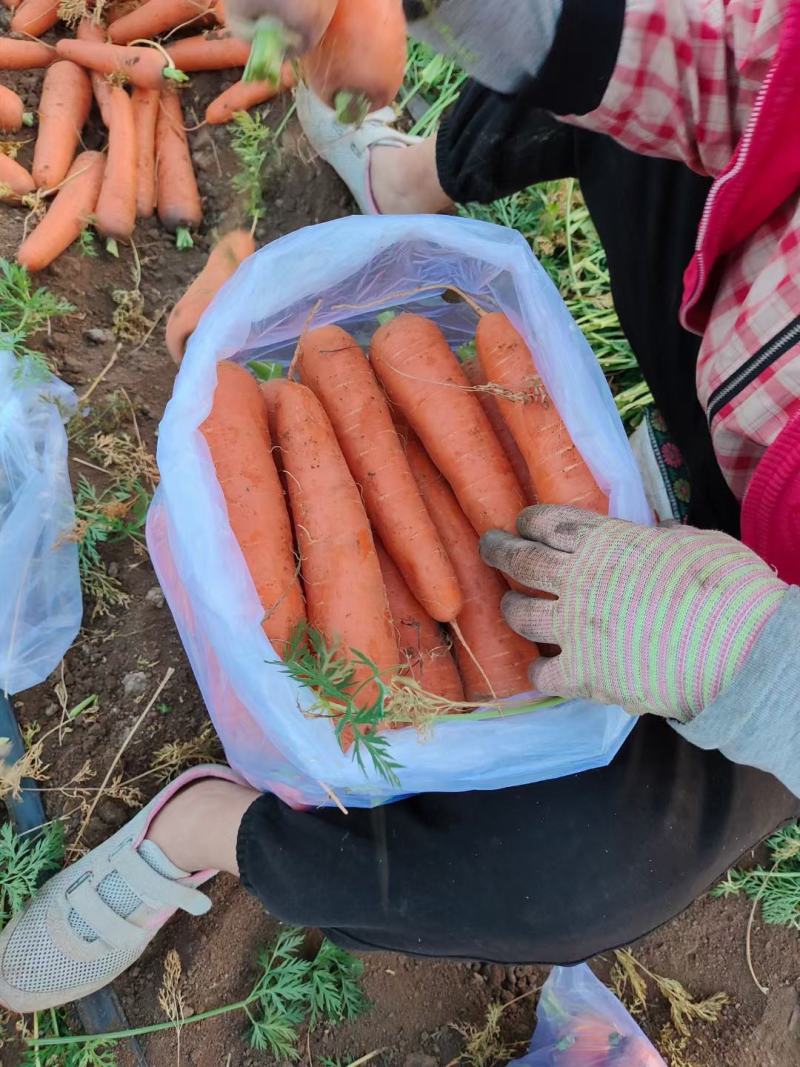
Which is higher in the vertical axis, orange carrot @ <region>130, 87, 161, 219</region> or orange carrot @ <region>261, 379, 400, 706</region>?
orange carrot @ <region>130, 87, 161, 219</region>

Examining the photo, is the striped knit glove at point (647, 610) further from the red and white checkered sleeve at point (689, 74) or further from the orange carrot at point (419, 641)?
the red and white checkered sleeve at point (689, 74)

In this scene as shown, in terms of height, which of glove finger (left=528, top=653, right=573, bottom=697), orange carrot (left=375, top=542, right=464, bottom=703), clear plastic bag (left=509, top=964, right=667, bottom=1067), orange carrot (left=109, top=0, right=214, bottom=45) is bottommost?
clear plastic bag (left=509, top=964, right=667, bottom=1067)

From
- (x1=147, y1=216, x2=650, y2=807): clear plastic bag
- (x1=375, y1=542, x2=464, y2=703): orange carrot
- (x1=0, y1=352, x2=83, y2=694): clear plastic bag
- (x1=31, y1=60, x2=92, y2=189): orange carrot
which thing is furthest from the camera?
(x1=31, y1=60, x2=92, y2=189): orange carrot

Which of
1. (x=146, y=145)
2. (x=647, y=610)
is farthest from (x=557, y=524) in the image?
(x=146, y=145)

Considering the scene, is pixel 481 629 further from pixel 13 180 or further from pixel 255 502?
pixel 13 180

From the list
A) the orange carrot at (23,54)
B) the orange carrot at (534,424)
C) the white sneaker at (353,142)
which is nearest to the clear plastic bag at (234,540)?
the orange carrot at (534,424)

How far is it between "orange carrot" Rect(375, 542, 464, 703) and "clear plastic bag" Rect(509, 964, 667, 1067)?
25.7 inches

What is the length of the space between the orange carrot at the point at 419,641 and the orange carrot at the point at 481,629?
0.11 ft

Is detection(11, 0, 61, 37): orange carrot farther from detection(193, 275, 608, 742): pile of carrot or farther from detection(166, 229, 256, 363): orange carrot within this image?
detection(193, 275, 608, 742): pile of carrot

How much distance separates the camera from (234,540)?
3.22 feet

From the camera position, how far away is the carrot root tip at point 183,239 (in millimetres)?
1657

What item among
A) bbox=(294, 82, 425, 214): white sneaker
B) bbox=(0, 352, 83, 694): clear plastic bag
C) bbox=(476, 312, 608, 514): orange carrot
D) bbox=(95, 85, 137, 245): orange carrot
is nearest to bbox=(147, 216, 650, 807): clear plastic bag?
bbox=(476, 312, 608, 514): orange carrot

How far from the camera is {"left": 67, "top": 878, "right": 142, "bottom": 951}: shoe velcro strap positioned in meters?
1.25

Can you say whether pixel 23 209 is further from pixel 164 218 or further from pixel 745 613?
pixel 745 613
